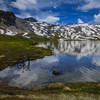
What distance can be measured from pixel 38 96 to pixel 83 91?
10.0 m

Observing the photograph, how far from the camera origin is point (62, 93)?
70.9ft

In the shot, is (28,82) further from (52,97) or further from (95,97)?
(95,97)

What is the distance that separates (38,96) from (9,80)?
57.9ft

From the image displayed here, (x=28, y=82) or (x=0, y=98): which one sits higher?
(x=0, y=98)

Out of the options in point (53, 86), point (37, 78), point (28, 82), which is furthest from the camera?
point (37, 78)

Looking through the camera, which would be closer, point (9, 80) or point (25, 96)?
point (25, 96)

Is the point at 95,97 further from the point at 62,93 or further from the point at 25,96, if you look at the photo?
the point at 25,96

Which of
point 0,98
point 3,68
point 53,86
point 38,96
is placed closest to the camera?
point 0,98

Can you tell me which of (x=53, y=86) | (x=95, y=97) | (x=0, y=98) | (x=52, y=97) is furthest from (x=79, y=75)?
(x=0, y=98)

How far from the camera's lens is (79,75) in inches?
1470

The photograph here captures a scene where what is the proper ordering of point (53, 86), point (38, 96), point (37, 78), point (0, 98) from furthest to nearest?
point (37, 78) → point (53, 86) → point (38, 96) → point (0, 98)

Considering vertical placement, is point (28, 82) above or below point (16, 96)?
below

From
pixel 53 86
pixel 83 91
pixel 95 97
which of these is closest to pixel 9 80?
pixel 53 86

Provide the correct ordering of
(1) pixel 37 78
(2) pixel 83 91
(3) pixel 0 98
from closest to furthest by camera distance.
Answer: (3) pixel 0 98
(2) pixel 83 91
(1) pixel 37 78
